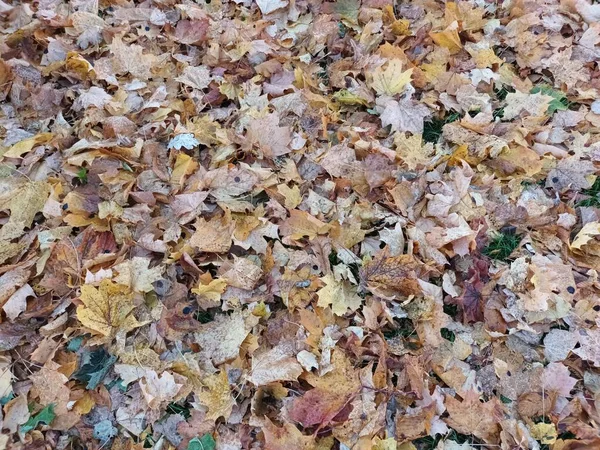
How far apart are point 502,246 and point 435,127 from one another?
0.70m

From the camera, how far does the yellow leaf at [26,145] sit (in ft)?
7.40

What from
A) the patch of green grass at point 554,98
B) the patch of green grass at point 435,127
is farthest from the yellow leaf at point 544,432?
the patch of green grass at point 554,98

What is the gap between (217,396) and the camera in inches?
69.6

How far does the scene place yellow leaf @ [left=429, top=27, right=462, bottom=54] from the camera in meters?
2.75

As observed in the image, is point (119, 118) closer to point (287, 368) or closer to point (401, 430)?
point (287, 368)

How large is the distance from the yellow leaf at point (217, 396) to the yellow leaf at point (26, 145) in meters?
1.30

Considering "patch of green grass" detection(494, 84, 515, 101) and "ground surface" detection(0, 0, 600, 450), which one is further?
"patch of green grass" detection(494, 84, 515, 101)

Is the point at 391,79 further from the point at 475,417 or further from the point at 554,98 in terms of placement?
the point at 475,417

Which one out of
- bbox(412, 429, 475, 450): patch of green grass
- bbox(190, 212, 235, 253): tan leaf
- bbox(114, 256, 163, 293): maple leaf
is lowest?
bbox(412, 429, 475, 450): patch of green grass

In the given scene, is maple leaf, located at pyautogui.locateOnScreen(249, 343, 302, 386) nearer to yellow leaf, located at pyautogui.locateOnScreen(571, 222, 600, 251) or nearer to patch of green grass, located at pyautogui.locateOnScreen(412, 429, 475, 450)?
patch of green grass, located at pyautogui.locateOnScreen(412, 429, 475, 450)

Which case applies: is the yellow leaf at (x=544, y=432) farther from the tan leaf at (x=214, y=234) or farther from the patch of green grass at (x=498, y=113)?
the patch of green grass at (x=498, y=113)

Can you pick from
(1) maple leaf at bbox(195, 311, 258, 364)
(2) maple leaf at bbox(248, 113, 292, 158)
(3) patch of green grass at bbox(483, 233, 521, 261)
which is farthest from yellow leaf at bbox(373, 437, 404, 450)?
(2) maple leaf at bbox(248, 113, 292, 158)

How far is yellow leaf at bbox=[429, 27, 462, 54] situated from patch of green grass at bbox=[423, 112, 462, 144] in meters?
0.44

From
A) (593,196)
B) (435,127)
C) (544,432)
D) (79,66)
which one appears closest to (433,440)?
(544,432)
